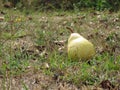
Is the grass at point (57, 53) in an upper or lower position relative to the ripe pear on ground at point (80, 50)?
lower

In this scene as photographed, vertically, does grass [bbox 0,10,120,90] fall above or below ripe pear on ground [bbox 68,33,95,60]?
below

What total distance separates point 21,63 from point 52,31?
1694 millimetres

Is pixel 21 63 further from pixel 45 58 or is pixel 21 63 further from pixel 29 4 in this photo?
pixel 29 4

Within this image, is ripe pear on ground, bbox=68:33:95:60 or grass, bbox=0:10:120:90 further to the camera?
ripe pear on ground, bbox=68:33:95:60

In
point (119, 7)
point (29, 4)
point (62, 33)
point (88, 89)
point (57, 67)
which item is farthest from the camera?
point (29, 4)

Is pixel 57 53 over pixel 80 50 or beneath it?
beneath

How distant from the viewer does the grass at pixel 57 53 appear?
331 cm

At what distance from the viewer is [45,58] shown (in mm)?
3951

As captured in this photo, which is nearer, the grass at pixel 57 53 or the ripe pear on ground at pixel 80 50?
the grass at pixel 57 53

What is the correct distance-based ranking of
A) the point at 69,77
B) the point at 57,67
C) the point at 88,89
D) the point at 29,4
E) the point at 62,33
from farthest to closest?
the point at 29,4, the point at 62,33, the point at 57,67, the point at 69,77, the point at 88,89

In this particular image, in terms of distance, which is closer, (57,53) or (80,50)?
(80,50)

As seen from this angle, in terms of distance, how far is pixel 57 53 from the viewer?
4094mm

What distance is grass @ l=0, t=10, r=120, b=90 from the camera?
3314 millimetres

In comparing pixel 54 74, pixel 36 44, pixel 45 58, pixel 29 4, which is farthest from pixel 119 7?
pixel 54 74
